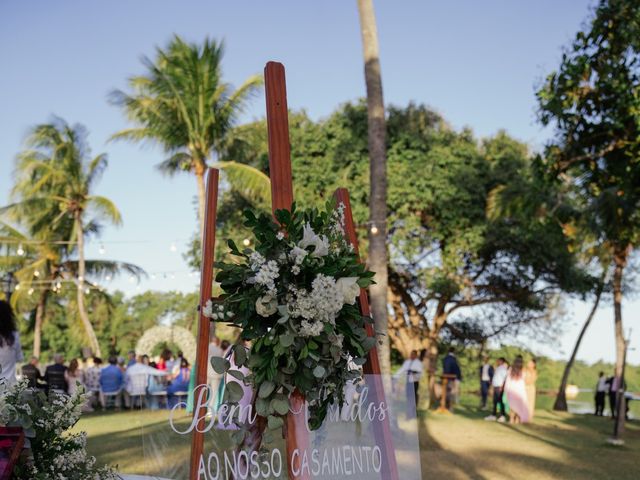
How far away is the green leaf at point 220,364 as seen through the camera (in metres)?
3.62

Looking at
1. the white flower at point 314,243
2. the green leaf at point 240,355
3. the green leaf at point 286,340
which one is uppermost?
the white flower at point 314,243

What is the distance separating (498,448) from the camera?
1268 centimetres

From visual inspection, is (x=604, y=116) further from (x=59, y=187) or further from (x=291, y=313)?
(x=59, y=187)

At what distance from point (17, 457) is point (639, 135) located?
11.6m

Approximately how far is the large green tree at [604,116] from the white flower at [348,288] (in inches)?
405

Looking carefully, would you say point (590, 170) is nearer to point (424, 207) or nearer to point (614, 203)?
point (614, 203)

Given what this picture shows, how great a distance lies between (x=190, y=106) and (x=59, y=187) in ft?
39.2

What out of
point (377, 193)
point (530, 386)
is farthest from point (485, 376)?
point (377, 193)

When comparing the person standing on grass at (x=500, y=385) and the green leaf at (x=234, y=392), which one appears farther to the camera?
the person standing on grass at (x=500, y=385)

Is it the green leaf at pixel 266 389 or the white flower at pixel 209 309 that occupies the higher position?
the white flower at pixel 209 309

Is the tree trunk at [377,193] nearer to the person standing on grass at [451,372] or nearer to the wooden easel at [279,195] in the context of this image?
the wooden easel at [279,195]

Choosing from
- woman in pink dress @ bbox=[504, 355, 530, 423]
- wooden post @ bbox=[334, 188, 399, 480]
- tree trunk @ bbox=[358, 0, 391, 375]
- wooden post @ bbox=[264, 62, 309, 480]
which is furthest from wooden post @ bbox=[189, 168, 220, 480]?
woman in pink dress @ bbox=[504, 355, 530, 423]

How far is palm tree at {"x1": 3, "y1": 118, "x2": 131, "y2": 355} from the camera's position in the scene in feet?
96.9

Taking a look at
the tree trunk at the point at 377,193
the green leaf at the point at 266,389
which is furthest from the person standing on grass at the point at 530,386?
the green leaf at the point at 266,389
